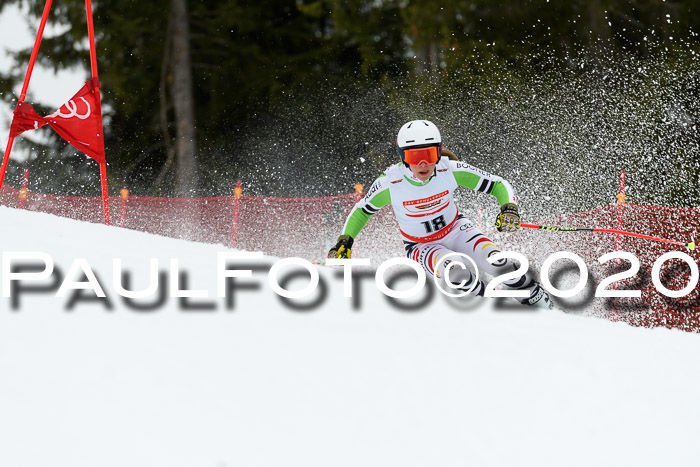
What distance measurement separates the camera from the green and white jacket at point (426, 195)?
507 centimetres

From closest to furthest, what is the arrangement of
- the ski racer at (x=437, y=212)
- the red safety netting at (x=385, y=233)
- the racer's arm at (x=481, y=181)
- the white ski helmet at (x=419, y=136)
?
1. the white ski helmet at (x=419, y=136)
2. the ski racer at (x=437, y=212)
3. the racer's arm at (x=481, y=181)
4. the red safety netting at (x=385, y=233)

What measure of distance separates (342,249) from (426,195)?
27.8 inches

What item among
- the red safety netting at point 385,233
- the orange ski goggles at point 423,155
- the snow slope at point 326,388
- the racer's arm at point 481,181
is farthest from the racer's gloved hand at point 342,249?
the red safety netting at point 385,233

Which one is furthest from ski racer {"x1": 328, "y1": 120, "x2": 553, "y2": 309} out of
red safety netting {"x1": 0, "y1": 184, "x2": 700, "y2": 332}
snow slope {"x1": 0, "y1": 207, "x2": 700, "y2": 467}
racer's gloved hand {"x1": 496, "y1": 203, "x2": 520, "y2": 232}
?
red safety netting {"x1": 0, "y1": 184, "x2": 700, "y2": 332}

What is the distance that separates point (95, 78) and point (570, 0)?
34.2 ft

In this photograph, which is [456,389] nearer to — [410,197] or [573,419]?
[573,419]

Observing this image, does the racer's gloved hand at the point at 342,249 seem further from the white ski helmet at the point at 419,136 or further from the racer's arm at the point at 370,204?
the white ski helmet at the point at 419,136

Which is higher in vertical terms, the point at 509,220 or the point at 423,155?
the point at 423,155

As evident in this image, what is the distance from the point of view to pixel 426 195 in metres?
5.08

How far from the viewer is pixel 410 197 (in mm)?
5098

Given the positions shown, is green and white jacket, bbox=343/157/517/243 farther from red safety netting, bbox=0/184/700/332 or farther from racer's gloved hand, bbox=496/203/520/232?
red safety netting, bbox=0/184/700/332

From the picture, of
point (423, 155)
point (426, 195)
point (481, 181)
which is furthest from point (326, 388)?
point (481, 181)

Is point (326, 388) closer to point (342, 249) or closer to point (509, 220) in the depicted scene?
point (342, 249)

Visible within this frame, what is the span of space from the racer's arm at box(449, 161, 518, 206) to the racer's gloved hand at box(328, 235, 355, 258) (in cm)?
90
